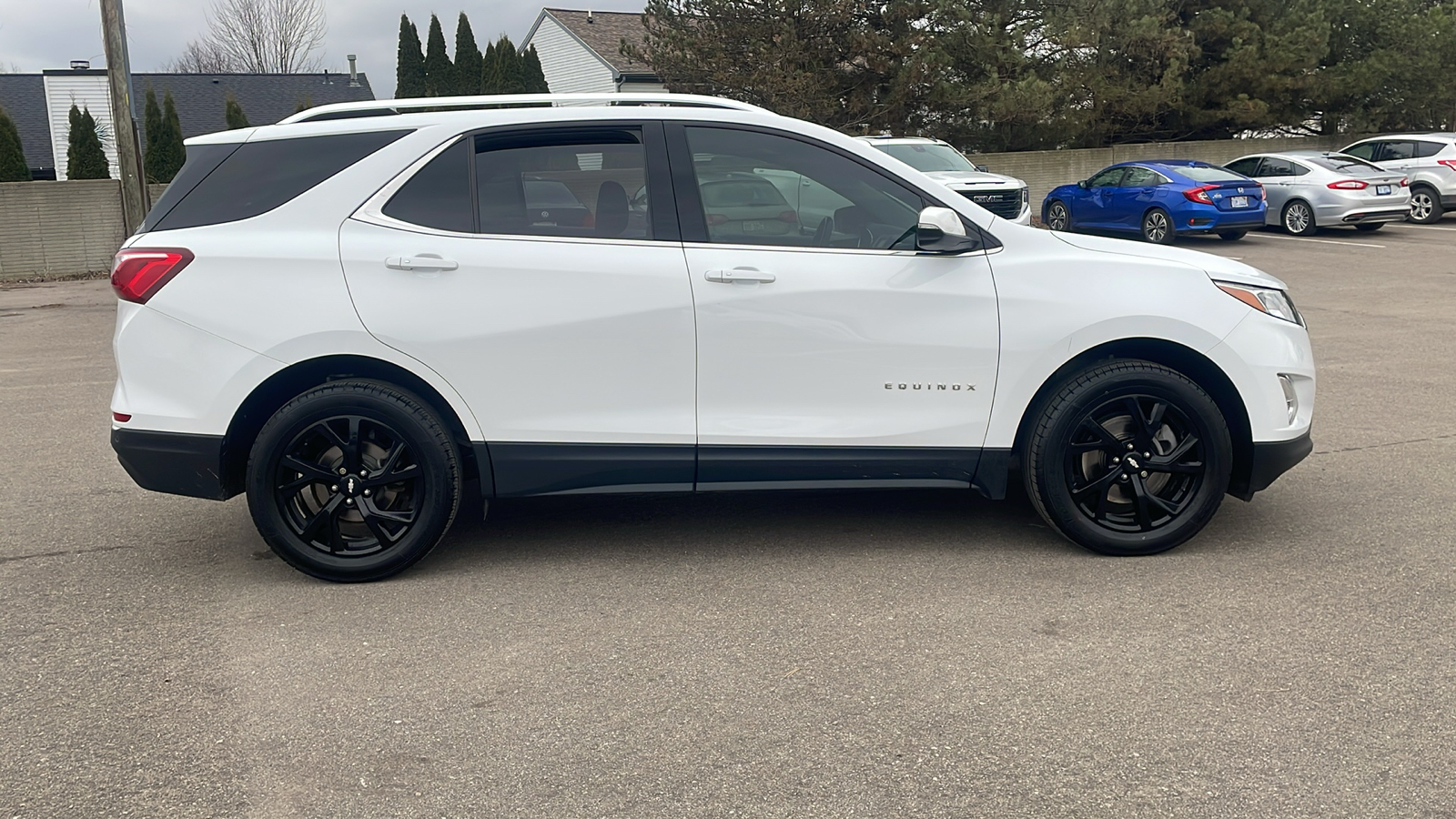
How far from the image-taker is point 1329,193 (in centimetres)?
2155

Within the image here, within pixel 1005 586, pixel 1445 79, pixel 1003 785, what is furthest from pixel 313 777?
pixel 1445 79

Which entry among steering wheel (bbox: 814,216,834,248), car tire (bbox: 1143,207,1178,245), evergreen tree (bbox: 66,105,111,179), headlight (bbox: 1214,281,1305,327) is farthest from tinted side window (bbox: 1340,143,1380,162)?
evergreen tree (bbox: 66,105,111,179)

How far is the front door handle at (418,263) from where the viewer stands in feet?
14.7

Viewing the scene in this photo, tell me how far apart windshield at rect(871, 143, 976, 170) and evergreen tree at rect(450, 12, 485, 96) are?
19154 mm

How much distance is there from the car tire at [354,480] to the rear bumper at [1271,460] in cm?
309

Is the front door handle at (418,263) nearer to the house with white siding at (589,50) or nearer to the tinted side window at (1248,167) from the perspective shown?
the tinted side window at (1248,167)

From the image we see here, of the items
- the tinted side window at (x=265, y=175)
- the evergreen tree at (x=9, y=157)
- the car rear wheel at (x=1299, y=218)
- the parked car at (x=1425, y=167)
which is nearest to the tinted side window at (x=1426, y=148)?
the parked car at (x=1425, y=167)

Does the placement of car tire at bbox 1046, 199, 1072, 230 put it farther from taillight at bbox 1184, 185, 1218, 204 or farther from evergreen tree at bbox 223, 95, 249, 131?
evergreen tree at bbox 223, 95, 249, 131

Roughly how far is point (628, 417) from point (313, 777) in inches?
71.8

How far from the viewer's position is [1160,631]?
4.03m

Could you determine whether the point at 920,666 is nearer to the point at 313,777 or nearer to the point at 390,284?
the point at 313,777

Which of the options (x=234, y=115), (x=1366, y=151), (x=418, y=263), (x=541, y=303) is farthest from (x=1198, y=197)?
(x=234, y=115)

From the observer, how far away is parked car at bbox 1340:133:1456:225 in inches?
920

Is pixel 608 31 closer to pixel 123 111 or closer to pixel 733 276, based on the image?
pixel 123 111
